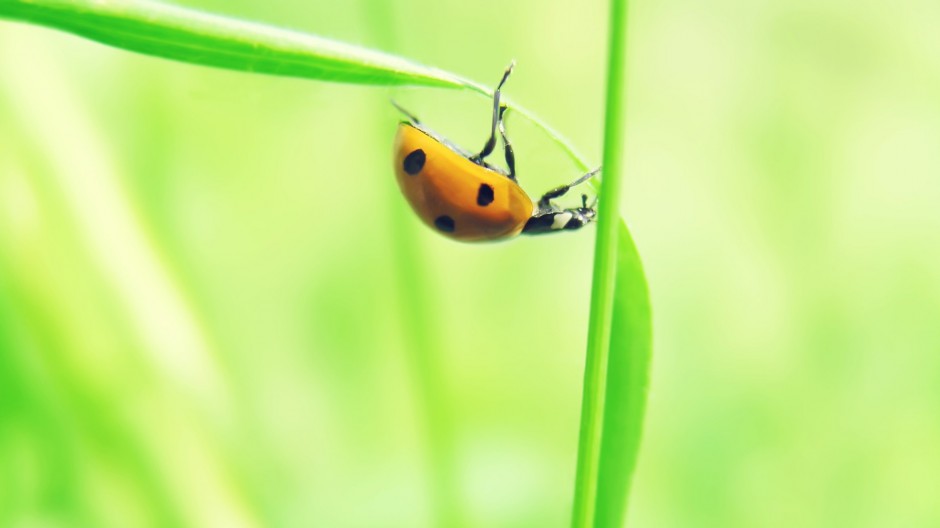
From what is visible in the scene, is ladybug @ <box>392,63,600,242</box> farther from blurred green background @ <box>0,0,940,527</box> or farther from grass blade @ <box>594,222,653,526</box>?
grass blade @ <box>594,222,653,526</box>

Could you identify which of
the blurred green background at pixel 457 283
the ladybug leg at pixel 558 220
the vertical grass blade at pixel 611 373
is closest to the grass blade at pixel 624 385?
the vertical grass blade at pixel 611 373

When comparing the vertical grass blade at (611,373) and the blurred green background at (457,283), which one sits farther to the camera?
the blurred green background at (457,283)

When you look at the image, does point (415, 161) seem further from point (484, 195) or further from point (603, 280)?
point (603, 280)

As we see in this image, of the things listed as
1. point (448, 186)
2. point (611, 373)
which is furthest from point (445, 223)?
point (611, 373)

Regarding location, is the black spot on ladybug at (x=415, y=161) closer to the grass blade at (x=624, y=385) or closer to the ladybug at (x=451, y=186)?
the ladybug at (x=451, y=186)

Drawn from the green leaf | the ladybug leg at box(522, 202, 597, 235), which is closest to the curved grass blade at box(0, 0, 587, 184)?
the green leaf
